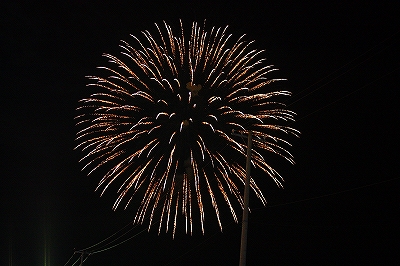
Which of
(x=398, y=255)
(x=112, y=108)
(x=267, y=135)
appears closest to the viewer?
(x=267, y=135)

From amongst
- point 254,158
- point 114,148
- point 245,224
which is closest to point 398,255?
point 254,158

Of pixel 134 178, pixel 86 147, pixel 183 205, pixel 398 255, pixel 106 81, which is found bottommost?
pixel 398 255

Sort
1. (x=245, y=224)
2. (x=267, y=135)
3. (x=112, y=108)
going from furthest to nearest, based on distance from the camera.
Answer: (x=112, y=108) < (x=267, y=135) < (x=245, y=224)

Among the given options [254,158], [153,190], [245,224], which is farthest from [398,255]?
[245,224]

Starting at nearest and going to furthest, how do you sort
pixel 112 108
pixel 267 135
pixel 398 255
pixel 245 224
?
pixel 245 224
pixel 267 135
pixel 112 108
pixel 398 255

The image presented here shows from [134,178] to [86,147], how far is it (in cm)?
266

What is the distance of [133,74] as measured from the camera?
26.6 m

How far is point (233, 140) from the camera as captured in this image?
992 inches

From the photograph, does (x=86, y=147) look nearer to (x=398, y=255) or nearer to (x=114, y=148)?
(x=114, y=148)

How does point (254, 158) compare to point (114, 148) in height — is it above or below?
below

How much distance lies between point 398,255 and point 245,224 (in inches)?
773

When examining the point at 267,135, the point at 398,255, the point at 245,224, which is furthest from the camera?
the point at 398,255

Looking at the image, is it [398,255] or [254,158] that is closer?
[254,158]

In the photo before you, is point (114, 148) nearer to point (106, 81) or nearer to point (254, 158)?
point (106, 81)
